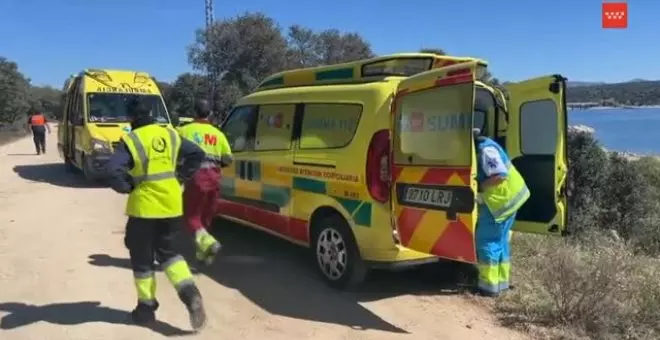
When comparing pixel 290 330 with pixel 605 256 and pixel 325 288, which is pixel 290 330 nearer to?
pixel 325 288

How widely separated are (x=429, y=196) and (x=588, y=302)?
5.56ft

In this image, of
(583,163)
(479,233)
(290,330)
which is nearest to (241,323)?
(290,330)

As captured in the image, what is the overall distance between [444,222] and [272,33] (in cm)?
3020

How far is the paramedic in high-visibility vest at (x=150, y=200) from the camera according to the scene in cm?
497

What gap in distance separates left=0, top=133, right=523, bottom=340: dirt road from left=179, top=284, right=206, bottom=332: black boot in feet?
0.32

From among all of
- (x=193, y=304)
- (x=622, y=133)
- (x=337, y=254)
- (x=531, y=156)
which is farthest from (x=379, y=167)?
(x=622, y=133)

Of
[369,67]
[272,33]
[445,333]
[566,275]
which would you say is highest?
[272,33]

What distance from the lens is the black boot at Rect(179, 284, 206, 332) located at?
16.7 ft

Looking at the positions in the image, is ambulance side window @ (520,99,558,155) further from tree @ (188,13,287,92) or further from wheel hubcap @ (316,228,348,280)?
tree @ (188,13,287,92)

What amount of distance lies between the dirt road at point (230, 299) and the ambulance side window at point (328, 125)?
4.76 ft

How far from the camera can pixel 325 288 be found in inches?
255

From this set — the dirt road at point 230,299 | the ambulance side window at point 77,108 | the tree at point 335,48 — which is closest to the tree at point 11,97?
the tree at point 335,48

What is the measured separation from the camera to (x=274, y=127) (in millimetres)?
7457

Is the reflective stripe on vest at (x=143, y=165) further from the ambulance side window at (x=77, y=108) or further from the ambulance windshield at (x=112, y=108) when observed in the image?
the ambulance side window at (x=77, y=108)
